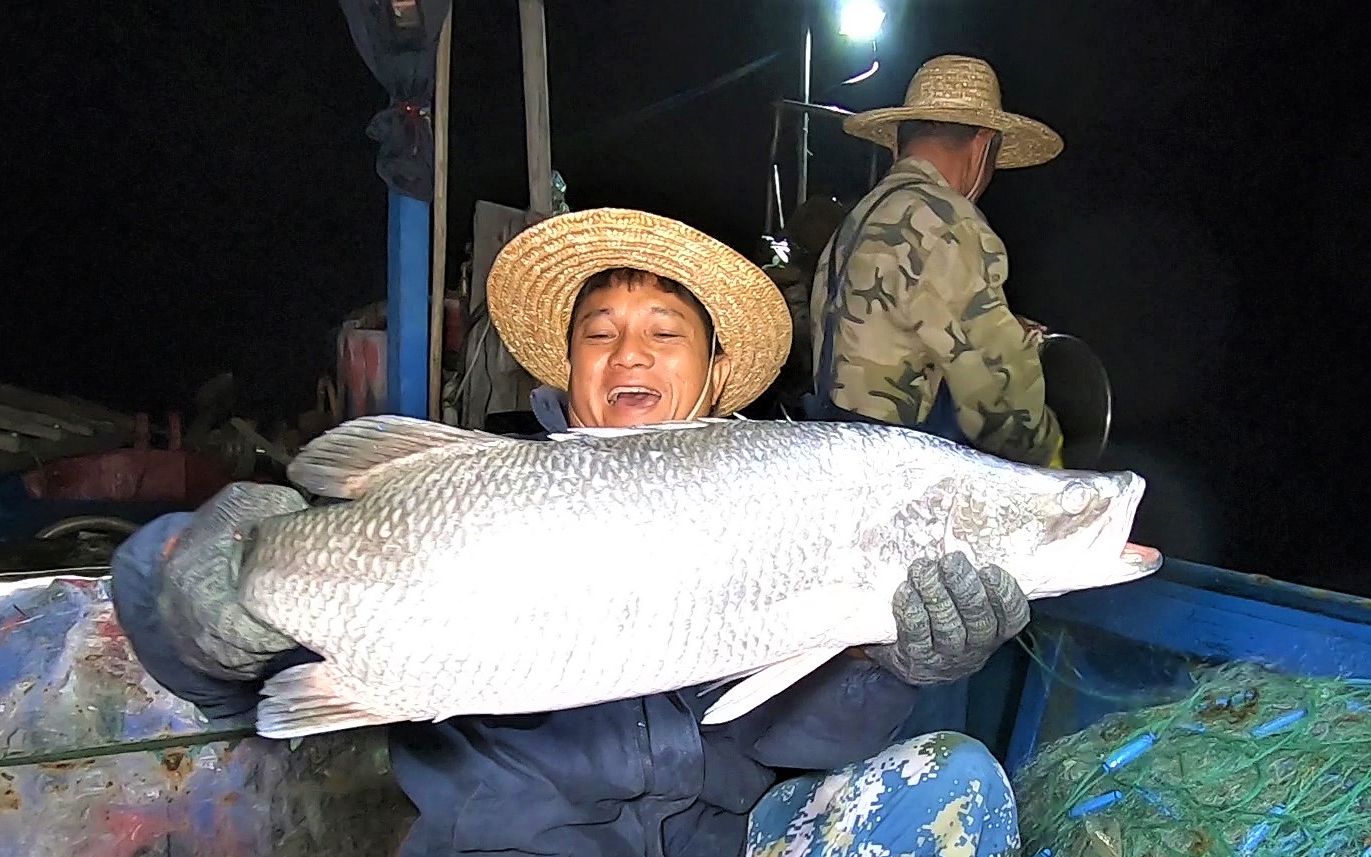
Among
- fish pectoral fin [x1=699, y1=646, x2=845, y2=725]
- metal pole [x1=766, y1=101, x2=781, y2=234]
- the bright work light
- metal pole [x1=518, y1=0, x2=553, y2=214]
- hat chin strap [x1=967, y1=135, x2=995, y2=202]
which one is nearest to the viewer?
fish pectoral fin [x1=699, y1=646, x2=845, y2=725]

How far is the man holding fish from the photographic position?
4.46 feet

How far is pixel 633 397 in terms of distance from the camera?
1.75 metres

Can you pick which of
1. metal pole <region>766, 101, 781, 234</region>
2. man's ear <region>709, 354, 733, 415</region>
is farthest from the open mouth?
metal pole <region>766, 101, 781, 234</region>

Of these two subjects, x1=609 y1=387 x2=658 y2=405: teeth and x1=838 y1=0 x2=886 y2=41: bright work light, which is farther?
x1=838 y1=0 x2=886 y2=41: bright work light

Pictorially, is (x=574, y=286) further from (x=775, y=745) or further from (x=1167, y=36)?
(x=1167, y=36)

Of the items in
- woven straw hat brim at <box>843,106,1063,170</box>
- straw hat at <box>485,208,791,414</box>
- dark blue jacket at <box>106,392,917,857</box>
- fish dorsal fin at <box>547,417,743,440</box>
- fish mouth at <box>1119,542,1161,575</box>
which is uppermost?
woven straw hat brim at <box>843,106,1063,170</box>

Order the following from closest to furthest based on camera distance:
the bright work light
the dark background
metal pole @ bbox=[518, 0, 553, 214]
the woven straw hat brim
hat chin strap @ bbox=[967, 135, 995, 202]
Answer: the woven straw hat brim < hat chin strap @ bbox=[967, 135, 995, 202] < metal pole @ bbox=[518, 0, 553, 214] < the dark background < the bright work light

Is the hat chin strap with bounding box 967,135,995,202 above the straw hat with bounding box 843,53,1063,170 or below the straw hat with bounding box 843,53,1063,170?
below

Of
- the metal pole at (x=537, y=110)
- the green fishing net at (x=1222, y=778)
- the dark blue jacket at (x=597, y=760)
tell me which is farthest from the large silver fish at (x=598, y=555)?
the metal pole at (x=537, y=110)

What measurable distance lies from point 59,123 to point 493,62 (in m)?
1.73

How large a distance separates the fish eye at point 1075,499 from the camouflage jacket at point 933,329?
106 centimetres

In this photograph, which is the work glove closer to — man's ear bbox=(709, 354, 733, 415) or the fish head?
man's ear bbox=(709, 354, 733, 415)

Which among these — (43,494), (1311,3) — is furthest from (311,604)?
(1311,3)

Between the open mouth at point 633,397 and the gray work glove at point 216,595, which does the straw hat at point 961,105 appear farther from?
the gray work glove at point 216,595
